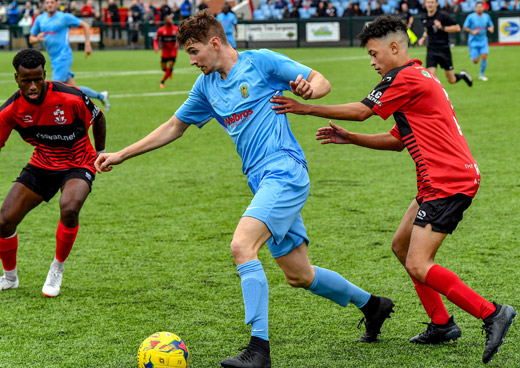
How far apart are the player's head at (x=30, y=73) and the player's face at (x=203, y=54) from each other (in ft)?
5.63

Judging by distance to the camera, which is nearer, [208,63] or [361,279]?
[208,63]

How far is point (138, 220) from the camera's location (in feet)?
28.0

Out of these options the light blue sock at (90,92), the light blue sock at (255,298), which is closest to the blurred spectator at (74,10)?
the light blue sock at (90,92)

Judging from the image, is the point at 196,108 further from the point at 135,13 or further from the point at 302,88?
the point at 135,13

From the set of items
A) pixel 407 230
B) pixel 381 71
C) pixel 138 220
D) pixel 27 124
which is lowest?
pixel 138 220

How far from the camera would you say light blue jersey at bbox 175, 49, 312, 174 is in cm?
477

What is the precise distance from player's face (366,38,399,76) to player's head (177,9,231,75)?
2.93 ft

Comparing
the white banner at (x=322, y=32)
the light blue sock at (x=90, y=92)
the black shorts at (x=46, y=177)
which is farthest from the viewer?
the white banner at (x=322, y=32)

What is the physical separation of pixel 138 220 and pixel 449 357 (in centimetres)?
460

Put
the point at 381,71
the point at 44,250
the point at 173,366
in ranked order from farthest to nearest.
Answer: the point at 44,250, the point at 381,71, the point at 173,366

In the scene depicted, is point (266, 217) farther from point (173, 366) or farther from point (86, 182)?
point (86, 182)

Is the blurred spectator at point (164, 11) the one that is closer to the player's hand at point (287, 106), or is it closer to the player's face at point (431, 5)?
the player's face at point (431, 5)

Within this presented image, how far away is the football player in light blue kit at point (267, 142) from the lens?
14.9 ft

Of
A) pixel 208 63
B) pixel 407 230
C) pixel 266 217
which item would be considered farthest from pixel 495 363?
pixel 208 63
